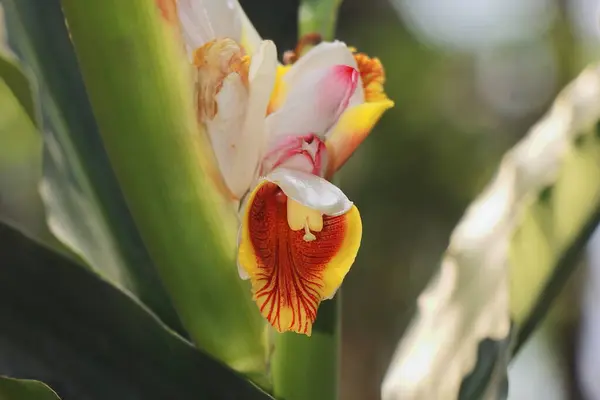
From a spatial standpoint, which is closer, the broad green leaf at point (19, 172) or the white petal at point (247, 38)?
the white petal at point (247, 38)

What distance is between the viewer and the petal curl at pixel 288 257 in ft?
0.71

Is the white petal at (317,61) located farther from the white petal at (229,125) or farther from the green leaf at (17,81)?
the green leaf at (17,81)

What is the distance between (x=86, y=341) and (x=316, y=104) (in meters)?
0.12

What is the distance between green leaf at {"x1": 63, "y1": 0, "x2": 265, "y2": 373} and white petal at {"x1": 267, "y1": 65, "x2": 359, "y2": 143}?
30 mm

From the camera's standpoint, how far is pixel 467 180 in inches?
56.9

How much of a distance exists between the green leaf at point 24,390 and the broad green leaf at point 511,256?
14 cm

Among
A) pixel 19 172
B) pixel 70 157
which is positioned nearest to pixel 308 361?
pixel 70 157

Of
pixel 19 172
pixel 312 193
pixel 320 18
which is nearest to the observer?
pixel 312 193

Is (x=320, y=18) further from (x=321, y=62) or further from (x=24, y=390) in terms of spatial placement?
(x=24, y=390)

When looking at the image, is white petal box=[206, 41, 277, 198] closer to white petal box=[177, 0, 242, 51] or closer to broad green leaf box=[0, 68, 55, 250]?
white petal box=[177, 0, 242, 51]

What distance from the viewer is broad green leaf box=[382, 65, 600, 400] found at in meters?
0.29

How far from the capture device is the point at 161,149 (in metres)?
0.23

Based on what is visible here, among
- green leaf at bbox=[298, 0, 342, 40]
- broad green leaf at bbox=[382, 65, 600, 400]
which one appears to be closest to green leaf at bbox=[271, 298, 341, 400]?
broad green leaf at bbox=[382, 65, 600, 400]

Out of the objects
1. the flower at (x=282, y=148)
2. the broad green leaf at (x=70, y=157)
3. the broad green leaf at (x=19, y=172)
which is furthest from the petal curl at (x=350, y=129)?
the broad green leaf at (x=19, y=172)
